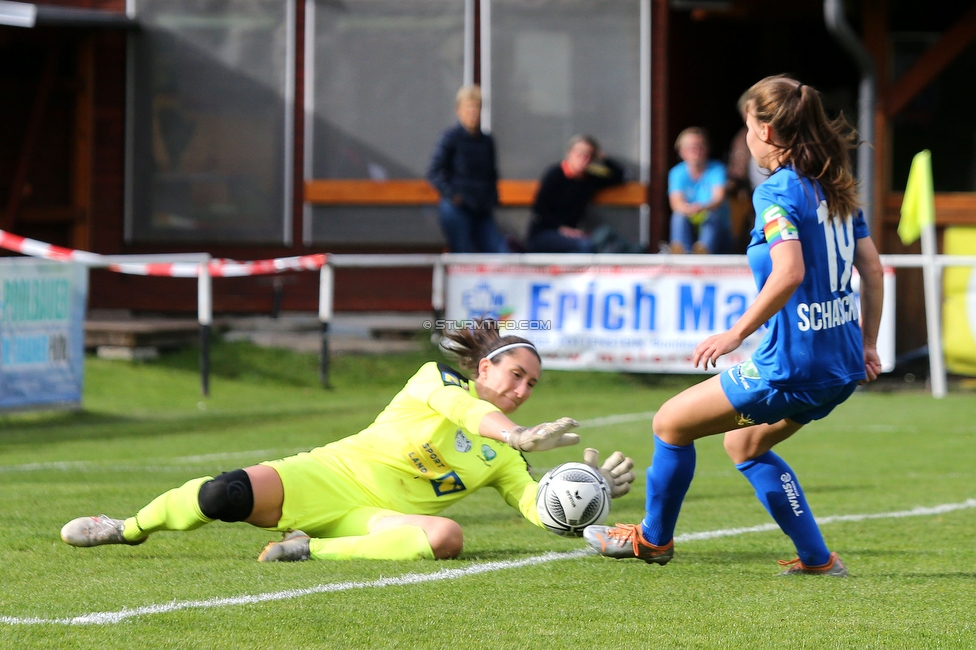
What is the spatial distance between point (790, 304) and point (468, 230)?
33.4 feet

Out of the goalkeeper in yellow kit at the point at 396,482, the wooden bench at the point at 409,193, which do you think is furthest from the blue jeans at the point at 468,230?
the goalkeeper in yellow kit at the point at 396,482

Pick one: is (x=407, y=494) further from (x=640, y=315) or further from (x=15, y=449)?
(x=640, y=315)

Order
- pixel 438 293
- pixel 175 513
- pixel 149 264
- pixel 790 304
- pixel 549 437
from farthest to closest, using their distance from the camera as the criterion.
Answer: pixel 438 293 < pixel 149 264 < pixel 175 513 < pixel 790 304 < pixel 549 437

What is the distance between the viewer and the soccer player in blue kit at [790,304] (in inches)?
184

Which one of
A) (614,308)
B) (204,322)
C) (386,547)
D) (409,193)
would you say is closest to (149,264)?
(204,322)

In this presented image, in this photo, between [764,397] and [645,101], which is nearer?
[764,397]

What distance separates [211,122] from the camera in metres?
16.3

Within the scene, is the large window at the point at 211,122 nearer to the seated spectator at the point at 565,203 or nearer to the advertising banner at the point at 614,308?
the seated spectator at the point at 565,203

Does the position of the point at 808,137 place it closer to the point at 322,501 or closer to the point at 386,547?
the point at 386,547

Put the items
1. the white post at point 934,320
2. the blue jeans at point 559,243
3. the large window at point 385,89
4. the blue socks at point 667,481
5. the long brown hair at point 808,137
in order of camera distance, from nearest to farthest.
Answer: the long brown hair at point 808,137 < the blue socks at point 667,481 < the white post at point 934,320 < the blue jeans at point 559,243 < the large window at point 385,89

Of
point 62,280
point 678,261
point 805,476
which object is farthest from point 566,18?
point 805,476

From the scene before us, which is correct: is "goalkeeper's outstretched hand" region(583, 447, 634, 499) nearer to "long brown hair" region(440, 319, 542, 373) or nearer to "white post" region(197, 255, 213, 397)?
"long brown hair" region(440, 319, 542, 373)

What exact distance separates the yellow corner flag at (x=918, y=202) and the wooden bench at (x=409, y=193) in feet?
9.87

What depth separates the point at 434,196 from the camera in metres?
16.0
